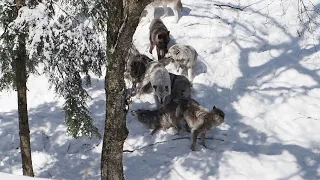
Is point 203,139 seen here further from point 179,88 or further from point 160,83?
point 160,83

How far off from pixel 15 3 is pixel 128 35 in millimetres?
2498

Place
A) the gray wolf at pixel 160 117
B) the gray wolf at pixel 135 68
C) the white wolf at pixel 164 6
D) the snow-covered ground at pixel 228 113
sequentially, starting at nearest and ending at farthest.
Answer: the snow-covered ground at pixel 228 113
the gray wolf at pixel 160 117
the gray wolf at pixel 135 68
the white wolf at pixel 164 6

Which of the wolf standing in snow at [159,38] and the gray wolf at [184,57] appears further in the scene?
the wolf standing in snow at [159,38]

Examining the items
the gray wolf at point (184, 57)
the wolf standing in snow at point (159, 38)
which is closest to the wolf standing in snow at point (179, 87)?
the gray wolf at point (184, 57)

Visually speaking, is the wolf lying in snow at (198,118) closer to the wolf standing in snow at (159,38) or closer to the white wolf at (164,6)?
the wolf standing in snow at (159,38)

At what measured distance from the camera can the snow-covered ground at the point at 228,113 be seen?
9.32 meters

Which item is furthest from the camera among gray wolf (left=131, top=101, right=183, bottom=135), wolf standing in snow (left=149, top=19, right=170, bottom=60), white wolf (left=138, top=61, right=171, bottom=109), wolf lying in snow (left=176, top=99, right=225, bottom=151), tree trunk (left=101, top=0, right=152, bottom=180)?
wolf standing in snow (left=149, top=19, right=170, bottom=60)

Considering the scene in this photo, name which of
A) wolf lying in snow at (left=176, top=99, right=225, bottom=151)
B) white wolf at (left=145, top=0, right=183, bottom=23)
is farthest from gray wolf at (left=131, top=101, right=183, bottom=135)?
white wolf at (left=145, top=0, right=183, bottom=23)

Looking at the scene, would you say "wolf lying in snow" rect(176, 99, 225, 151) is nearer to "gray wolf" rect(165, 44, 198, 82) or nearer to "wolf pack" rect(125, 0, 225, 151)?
"wolf pack" rect(125, 0, 225, 151)

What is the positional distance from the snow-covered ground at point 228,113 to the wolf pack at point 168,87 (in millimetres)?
270

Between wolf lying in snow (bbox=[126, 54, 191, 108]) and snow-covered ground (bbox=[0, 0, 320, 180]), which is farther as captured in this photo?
wolf lying in snow (bbox=[126, 54, 191, 108])

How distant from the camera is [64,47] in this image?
728 cm

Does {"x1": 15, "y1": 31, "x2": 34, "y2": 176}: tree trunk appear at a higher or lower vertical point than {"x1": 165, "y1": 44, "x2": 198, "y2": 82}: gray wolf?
lower

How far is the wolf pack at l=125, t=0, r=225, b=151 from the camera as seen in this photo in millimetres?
9680
